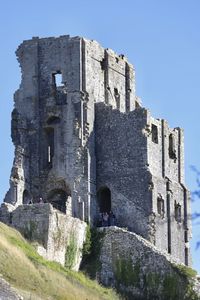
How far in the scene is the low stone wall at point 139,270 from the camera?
1775 inches

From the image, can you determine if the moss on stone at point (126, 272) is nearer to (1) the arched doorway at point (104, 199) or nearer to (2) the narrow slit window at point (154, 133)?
(1) the arched doorway at point (104, 199)

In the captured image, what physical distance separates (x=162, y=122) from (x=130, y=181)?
4.51m

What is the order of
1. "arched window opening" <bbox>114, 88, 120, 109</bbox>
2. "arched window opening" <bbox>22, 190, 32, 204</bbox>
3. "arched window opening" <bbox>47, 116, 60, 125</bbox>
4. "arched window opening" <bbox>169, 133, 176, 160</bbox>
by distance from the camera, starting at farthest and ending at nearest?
"arched window opening" <bbox>114, 88, 120, 109</bbox>
"arched window opening" <bbox>169, 133, 176, 160</bbox>
"arched window opening" <bbox>47, 116, 60, 125</bbox>
"arched window opening" <bbox>22, 190, 32, 204</bbox>

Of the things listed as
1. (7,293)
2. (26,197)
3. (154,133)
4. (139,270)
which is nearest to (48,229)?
(139,270)

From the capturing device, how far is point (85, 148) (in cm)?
4959

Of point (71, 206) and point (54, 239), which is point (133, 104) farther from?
point (54, 239)

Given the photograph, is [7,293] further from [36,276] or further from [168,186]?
[168,186]

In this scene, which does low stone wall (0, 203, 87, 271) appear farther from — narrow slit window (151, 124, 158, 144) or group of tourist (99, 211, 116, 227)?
narrow slit window (151, 124, 158, 144)

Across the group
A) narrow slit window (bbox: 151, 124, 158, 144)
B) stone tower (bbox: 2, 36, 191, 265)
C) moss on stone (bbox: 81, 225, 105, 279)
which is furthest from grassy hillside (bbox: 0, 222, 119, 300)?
narrow slit window (bbox: 151, 124, 158, 144)

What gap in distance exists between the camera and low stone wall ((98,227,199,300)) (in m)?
45.1

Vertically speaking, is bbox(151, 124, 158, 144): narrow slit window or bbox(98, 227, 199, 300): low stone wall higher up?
bbox(151, 124, 158, 144): narrow slit window

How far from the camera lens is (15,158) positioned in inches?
1945

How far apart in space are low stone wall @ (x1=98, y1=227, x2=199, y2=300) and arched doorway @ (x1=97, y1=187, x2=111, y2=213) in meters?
3.39

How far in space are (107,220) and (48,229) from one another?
4.81m
